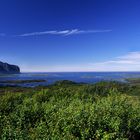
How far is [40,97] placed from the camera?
48.0 meters

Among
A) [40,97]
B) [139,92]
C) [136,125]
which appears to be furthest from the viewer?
[139,92]

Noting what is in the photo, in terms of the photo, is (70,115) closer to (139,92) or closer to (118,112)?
(118,112)

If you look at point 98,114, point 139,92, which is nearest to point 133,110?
point 98,114

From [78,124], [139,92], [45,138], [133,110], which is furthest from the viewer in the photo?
[139,92]

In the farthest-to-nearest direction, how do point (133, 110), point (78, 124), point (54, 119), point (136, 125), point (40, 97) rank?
point (40, 97)
point (133, 110)
point (136, 125)
point (54, 119)
point (78, 124)

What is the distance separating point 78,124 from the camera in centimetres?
2181

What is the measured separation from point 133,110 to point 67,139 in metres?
12.9

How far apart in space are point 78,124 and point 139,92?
7695 centimetres

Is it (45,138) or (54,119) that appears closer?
(45,138)

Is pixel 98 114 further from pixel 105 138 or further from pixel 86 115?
pixel 105 138

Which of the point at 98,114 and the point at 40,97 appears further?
the point at 40,97

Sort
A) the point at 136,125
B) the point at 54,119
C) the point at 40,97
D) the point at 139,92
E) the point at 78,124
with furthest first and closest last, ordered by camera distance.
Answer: the point at 139,92 → the point at 40,97 → the point at 136,125 → the point at 54,119 → the point at 78,124

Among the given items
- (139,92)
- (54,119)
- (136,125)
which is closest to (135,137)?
(136,125)

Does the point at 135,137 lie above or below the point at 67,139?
below
